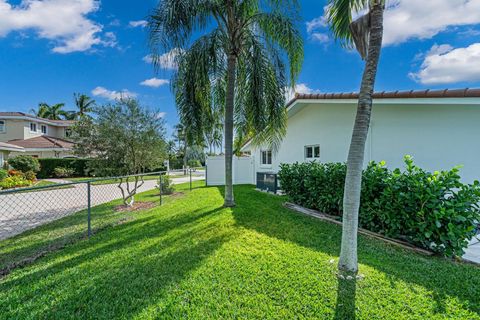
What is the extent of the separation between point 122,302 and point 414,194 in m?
5.29

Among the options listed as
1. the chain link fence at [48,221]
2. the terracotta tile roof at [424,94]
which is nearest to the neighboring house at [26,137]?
the chain link fence at [48,221]

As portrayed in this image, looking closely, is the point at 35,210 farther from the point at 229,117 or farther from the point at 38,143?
the point at 38,143

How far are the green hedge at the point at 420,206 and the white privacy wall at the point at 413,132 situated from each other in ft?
6.06

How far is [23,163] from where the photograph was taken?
2064 centimetres

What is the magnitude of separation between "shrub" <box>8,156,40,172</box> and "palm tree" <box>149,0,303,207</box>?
67.7ft

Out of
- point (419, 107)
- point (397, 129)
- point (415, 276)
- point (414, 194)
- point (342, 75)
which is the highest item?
point (342, 75)

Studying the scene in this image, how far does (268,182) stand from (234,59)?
6.67m

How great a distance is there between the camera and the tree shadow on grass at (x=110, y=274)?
Answer: 2.92 metres

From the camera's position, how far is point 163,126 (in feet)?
32.3

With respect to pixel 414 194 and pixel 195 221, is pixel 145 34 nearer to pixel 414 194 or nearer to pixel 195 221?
pixel 195 221

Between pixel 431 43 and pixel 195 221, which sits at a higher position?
pixel 431 43

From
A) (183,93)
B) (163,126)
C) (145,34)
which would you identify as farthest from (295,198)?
(145,34)

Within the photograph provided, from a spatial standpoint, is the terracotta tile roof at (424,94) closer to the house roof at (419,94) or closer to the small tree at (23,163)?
the house roof at (419,94)

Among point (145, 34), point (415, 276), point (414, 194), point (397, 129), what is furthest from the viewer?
point (397, 129)
